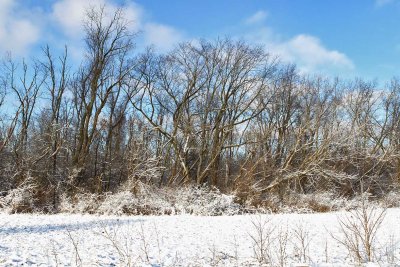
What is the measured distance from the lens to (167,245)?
10.1 m

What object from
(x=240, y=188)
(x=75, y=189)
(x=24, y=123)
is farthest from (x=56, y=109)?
(x=240, y=188)

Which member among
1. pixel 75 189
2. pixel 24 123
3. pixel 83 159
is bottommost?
pixel 75 189

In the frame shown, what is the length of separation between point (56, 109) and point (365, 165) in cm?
2417

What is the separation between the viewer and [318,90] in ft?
116

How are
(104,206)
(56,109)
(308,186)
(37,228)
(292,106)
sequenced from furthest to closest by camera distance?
(292,106) < (56,109) < (308,186) < (104,206) < (37,228)

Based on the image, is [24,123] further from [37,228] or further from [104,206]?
[37,228]

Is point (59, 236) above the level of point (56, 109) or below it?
below

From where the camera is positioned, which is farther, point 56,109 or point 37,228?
point 56,109

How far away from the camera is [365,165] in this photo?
95.1ft

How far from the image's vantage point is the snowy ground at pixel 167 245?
306 inches

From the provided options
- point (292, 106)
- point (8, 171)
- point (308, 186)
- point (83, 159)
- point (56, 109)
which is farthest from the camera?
point (292, 106)

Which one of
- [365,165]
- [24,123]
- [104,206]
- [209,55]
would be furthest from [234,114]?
[24,123]

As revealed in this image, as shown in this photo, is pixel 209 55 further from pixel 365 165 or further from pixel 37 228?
pixel 37 228

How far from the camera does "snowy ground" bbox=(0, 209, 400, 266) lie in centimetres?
777
